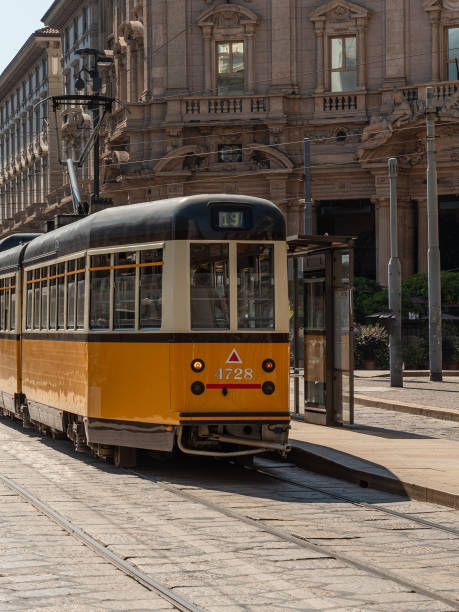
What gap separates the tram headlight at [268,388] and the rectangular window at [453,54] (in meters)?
33.2

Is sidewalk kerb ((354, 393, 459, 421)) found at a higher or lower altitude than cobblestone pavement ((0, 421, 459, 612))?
higher

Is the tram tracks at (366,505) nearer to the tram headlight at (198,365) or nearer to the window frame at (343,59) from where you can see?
the tram headlight at (198,365)

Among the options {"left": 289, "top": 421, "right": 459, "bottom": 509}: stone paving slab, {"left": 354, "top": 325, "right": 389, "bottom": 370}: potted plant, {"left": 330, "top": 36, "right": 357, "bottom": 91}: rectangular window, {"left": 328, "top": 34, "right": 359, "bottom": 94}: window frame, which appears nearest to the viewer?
{"left": 289, "top": 421, "right": 459, "bottom": 509}: stone paving slab

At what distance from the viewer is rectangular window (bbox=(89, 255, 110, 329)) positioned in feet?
45.0

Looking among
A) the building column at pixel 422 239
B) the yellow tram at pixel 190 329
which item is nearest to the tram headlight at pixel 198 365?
the yellow tram at pixel 190 329

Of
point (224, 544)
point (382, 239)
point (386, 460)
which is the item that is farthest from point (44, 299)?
point (382, 239)

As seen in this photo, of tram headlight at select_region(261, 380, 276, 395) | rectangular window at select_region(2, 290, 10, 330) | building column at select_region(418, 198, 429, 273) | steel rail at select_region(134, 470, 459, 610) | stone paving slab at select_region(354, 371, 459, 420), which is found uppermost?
building column at select_region(418, 198, 429, 273)

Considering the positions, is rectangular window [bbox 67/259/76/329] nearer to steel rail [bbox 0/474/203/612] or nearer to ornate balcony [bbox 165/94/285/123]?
steel rail [bbox 0/474/203/612]

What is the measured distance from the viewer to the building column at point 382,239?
4397cm

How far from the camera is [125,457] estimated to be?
14.0 m

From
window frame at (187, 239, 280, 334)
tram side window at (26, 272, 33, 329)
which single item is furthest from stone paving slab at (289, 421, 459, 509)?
tram side window at (26, 272, 33, 329)

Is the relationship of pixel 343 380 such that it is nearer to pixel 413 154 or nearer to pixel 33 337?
pixel 33 337

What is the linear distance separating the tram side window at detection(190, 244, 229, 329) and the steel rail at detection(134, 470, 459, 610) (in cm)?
180

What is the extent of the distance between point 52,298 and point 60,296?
1.84ft
